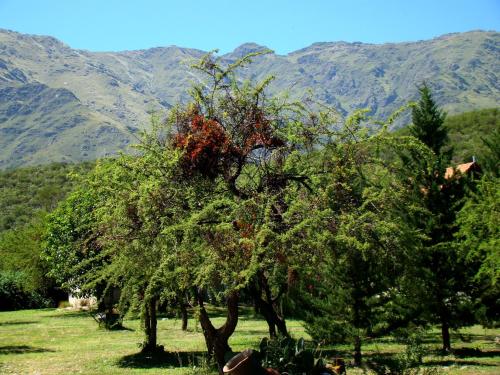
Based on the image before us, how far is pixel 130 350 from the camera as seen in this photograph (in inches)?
805

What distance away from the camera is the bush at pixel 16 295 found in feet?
159

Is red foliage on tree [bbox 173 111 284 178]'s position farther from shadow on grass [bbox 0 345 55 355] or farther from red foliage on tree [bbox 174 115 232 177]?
shadow on grass [bbox 0 345 55 355]

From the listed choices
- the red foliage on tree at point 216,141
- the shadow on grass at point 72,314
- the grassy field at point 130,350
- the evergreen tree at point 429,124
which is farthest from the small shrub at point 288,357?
the shadow on grass at point 72,314

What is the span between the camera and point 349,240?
36.3 ft

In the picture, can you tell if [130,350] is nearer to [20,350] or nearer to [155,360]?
[155,360]

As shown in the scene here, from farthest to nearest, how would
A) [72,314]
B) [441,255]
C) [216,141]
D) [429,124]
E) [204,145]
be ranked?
[72,314] < [429,124] < [441,255] < [216,141] < [204,145]

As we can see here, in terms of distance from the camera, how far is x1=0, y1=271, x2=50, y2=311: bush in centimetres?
4847

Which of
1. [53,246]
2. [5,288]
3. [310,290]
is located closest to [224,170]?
[310,290]

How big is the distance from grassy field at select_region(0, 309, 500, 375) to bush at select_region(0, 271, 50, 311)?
1728 centimetres

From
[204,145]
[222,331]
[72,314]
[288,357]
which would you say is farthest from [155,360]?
[72,314]

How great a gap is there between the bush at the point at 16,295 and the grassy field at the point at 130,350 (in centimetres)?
1728

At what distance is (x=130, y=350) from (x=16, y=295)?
34241 mm

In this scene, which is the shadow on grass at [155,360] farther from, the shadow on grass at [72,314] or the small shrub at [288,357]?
the shadow on grass at [72,314]

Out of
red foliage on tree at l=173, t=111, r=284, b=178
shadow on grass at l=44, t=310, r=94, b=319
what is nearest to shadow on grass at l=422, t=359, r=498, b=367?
red foliage on tree at l=173, t=111, r=284, b=178
